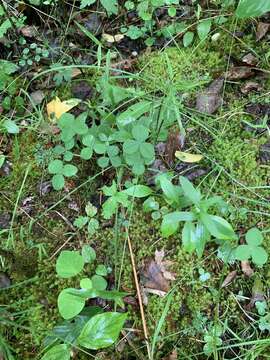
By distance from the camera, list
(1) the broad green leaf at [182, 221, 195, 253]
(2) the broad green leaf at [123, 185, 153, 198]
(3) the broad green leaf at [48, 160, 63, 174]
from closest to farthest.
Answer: (1) the broad green leaf at [182, 221, 195, 253] → (2) the broad green leaf at [123, 185, 153, 198] → (3) the broad green leaf at [48, 160, 63, 174]

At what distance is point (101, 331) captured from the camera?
1644 mm

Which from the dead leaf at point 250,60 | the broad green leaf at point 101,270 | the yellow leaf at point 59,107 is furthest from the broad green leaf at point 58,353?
the dead leaf at point 250,60

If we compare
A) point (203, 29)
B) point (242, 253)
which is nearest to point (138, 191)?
point (242, 253)

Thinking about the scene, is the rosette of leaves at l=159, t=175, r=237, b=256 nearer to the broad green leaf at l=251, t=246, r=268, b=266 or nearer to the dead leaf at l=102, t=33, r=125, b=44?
the broad green leaf at l=251, t=246, r=268, b=266

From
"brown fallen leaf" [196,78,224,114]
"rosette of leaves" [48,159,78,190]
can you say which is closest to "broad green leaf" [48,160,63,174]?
"rosette of leaves" [48,159,78,190]

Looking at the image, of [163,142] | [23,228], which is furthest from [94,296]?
[163,142]

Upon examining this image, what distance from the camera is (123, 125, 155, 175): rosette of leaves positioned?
2.04 meters

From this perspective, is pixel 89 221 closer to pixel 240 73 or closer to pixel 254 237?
pixel 254 237

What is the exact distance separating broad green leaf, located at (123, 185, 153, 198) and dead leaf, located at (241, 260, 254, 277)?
461 mm

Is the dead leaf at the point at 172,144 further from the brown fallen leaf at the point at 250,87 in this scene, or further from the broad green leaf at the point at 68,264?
the broad green leaf at the point at 68,264

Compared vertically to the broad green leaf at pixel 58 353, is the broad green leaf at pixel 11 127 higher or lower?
higher

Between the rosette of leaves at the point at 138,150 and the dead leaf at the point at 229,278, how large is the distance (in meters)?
0.54

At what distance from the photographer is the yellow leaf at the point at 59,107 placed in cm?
230

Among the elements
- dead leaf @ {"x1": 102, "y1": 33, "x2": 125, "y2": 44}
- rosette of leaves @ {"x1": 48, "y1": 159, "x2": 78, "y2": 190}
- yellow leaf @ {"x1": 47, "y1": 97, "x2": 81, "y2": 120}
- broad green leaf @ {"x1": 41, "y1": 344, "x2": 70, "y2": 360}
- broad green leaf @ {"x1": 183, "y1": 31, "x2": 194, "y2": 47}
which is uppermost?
broad green leaf @ {"x1": 183, "y1": 31, "x2": 194, "y2": 47}
